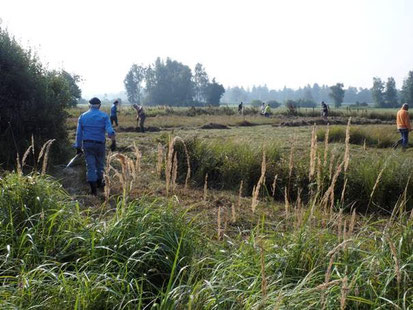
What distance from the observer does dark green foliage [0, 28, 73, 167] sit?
9953 millimetres

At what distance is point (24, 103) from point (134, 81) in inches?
4716

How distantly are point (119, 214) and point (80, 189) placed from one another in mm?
4143

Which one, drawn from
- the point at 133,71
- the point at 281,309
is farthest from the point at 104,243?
the point at 133,71

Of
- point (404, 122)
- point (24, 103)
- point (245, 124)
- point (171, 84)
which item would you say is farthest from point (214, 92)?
point (24, 103)

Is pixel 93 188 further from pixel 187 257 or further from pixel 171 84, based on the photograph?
pixel 171 84

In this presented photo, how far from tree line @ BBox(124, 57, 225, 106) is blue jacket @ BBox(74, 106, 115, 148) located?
92868 millimetres

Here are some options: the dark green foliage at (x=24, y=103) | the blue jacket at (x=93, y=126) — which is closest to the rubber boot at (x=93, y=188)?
the blue jacket at (x=93, y=126)

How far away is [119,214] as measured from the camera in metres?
4.09

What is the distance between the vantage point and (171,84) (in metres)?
112

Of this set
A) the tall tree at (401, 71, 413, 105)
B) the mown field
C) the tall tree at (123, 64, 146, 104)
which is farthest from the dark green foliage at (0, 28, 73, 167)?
the tall tree at (123, 64, 146, 104)

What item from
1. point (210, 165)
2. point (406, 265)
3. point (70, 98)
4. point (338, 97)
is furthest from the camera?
point (338, 97)

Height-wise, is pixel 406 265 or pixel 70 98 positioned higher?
pixel 70 98

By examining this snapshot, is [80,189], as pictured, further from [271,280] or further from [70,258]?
[271,280]

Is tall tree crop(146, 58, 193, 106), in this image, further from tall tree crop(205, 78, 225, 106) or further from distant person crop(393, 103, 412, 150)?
distant person crop(393, 103, 412, 150)
